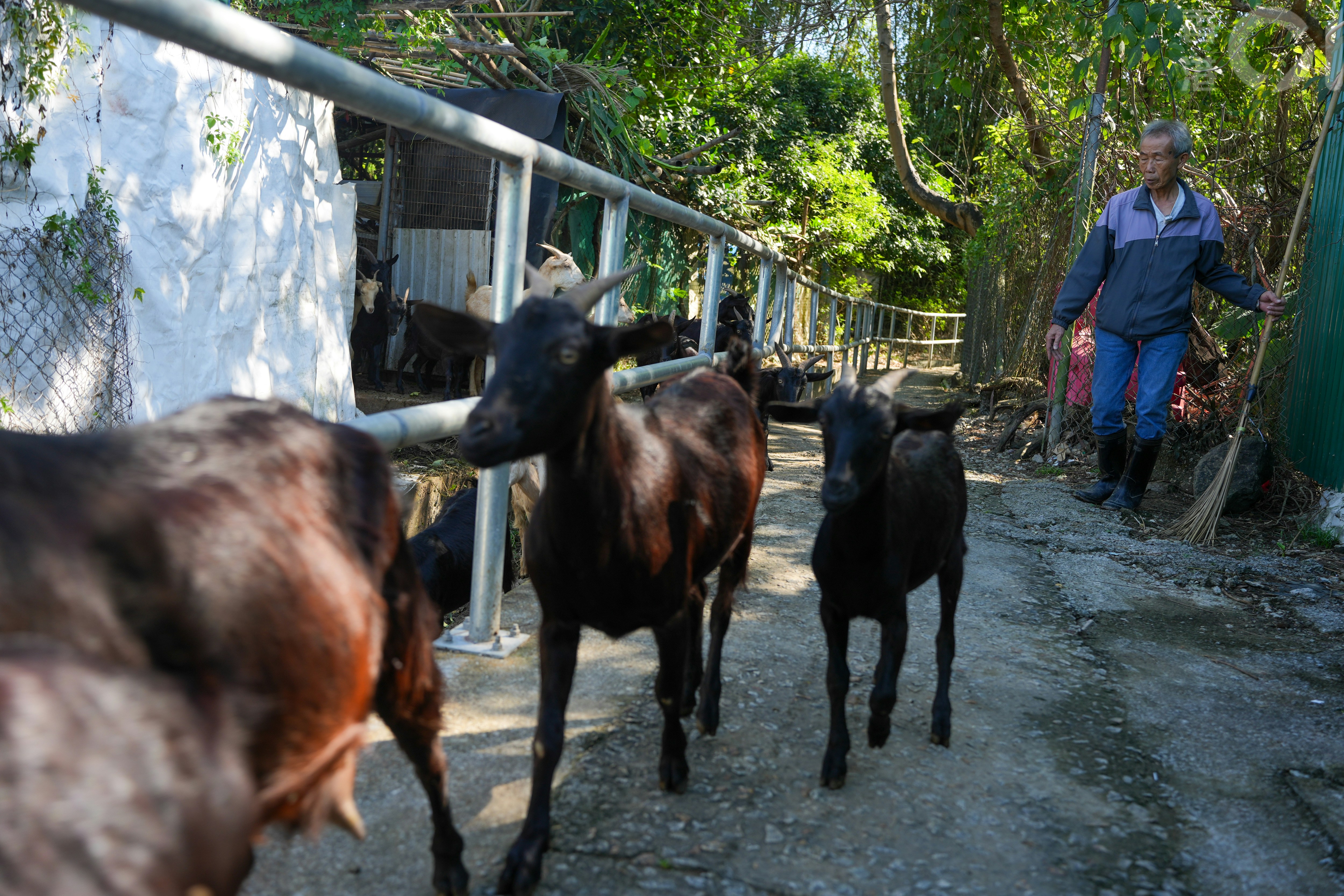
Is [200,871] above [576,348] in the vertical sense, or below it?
below

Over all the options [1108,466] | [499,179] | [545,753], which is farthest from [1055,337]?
[545,753]

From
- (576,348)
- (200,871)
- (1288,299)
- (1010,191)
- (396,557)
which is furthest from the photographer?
(1010,191)

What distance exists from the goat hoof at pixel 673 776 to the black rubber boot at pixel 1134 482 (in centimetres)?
491

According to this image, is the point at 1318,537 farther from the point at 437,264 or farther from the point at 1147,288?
the point at 437,264

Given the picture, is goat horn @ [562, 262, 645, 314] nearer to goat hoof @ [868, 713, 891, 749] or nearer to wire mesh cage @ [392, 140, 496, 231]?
goat hoof @ [868, 713, 891, 749]

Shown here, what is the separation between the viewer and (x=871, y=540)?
9.89ft

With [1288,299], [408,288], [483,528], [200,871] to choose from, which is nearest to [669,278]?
[408,288]

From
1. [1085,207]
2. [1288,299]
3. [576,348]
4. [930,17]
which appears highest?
[930,17]

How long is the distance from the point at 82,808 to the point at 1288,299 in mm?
7909

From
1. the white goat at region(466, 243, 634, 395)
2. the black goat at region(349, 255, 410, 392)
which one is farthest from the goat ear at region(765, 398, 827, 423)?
the black goat at region(349, 255, 410, 392)

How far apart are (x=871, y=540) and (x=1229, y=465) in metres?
4.13

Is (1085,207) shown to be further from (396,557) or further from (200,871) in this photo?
(200,871)

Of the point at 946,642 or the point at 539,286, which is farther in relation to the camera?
the point at 946,642

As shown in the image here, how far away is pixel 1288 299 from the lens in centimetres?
705
